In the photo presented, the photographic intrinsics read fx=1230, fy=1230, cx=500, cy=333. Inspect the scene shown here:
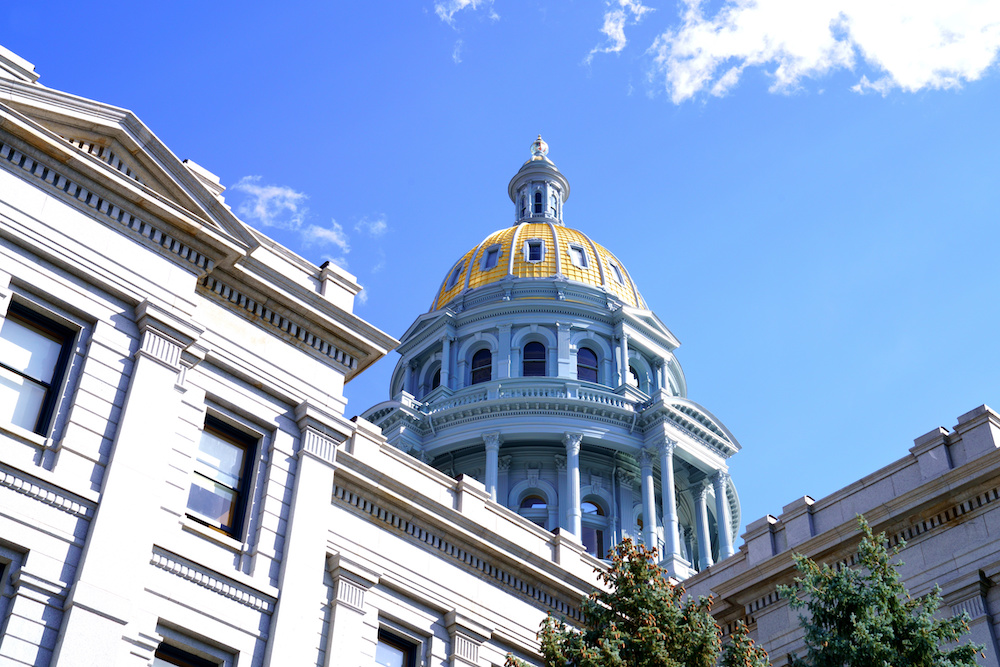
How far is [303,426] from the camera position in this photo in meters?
19.1

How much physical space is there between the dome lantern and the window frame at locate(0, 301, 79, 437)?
60.1m

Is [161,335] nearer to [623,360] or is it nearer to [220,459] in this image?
[220,459]

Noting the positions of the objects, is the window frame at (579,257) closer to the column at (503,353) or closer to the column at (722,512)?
the column at (503,353)

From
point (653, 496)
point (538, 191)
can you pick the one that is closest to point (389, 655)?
point (653, 496)

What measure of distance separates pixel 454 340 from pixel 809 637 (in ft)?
153

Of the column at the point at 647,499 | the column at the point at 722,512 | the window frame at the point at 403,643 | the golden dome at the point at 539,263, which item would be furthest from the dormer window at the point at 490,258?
the window frame at the point at 403,643

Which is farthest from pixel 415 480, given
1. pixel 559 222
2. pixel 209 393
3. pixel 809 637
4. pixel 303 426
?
pixel 559 222

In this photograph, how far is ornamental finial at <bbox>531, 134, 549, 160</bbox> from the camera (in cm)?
8119

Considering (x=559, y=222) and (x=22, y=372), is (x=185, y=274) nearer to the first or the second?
(x=22, y=372)

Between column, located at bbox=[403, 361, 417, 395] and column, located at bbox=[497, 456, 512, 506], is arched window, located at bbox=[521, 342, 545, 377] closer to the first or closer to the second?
column, located at bbox=[497, 456, 512, 506]

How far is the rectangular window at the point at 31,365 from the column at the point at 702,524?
44102 mm

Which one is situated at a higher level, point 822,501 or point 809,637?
point 822,501

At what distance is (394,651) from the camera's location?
19.9 meters

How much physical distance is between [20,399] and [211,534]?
10.1 feet
